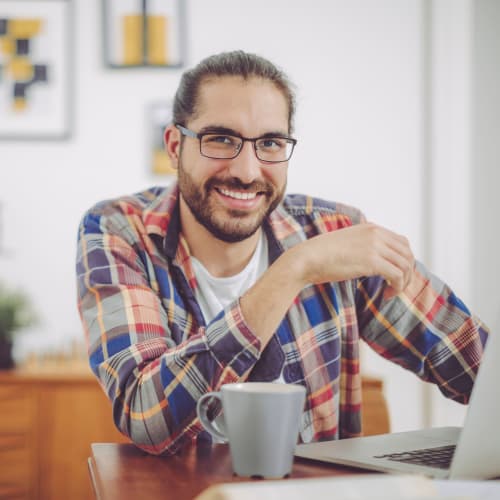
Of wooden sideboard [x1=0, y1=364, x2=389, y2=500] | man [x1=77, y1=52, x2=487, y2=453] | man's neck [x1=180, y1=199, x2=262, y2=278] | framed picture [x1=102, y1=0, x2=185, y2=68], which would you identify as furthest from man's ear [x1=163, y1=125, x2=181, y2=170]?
framed picture [x1=102, y1=0, x2=185, y2=68]

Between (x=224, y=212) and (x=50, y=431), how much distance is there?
1354mm

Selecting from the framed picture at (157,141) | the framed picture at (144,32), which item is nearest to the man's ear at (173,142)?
the framed picture at (157,141)

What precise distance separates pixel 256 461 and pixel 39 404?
182cm

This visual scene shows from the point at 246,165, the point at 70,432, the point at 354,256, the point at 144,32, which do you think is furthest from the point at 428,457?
the point at 144,32

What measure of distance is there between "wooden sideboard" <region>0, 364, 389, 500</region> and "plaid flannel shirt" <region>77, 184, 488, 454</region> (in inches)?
41.3

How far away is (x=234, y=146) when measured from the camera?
4.23 feet

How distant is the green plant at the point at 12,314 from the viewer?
252cm

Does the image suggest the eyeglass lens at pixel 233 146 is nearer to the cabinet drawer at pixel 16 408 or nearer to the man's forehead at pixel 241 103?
the man's forehead at pixel 241 103

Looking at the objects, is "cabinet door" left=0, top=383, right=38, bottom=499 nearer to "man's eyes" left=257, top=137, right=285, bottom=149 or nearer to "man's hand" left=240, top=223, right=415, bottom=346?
"man's eyes" left=257, top=137, right=285, bottom=149

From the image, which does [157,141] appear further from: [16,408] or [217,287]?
[217,287]

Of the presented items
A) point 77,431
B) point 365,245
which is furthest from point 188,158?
point 77,431

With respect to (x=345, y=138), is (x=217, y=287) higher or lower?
lower

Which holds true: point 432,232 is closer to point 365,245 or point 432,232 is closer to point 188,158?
point 188,158

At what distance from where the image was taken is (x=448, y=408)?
290cm
